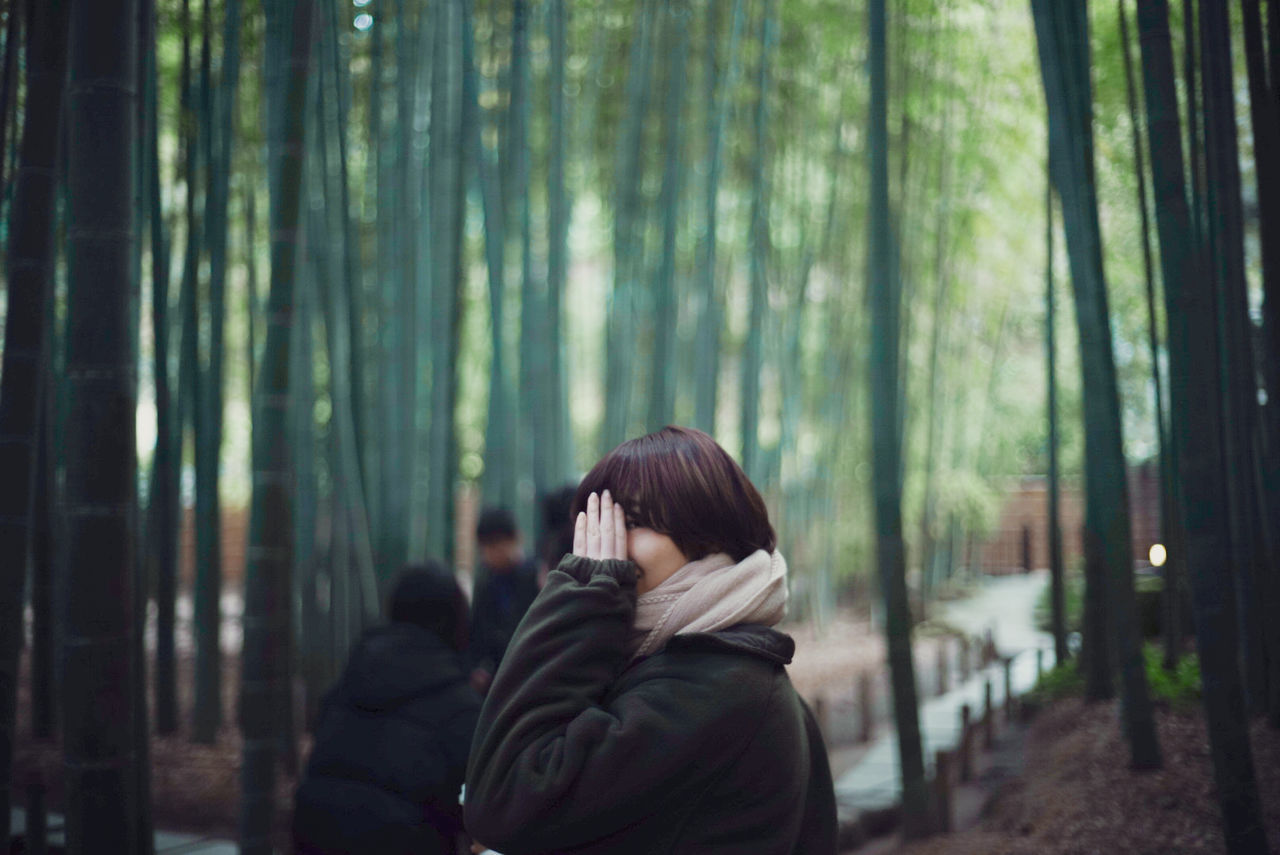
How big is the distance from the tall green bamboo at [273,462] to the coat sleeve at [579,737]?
1402mm

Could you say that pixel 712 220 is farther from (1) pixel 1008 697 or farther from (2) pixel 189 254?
(1) pixel 1008 697

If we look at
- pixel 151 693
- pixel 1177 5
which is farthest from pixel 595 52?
pixel 151 693

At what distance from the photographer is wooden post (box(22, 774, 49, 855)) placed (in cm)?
248

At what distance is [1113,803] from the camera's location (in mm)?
2619

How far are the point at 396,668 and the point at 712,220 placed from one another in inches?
138

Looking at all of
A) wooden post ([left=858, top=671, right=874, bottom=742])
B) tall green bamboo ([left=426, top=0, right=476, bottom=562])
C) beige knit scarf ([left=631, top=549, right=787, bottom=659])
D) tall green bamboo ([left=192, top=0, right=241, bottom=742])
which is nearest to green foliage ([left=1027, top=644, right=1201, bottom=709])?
wooden post ([left=858, top=671, right=874, bottom=742])

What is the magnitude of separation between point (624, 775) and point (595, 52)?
4.93m

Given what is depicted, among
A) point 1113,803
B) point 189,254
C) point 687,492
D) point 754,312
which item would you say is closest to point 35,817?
point 189,254

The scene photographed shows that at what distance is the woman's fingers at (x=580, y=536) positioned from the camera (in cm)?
101

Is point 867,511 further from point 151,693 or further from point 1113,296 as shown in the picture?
point 151,693

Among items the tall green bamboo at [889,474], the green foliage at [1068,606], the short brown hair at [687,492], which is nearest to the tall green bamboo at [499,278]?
the tall green bamboo at [889,474]

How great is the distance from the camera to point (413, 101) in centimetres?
386

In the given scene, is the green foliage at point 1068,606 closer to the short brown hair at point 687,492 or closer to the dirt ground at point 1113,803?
the dirt ground at point 1113,803

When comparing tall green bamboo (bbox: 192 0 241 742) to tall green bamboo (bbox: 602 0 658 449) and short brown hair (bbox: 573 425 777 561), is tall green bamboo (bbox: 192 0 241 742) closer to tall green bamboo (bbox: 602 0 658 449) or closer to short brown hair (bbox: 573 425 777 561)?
tall green bamboo (bbox: 602 0 658 449)
